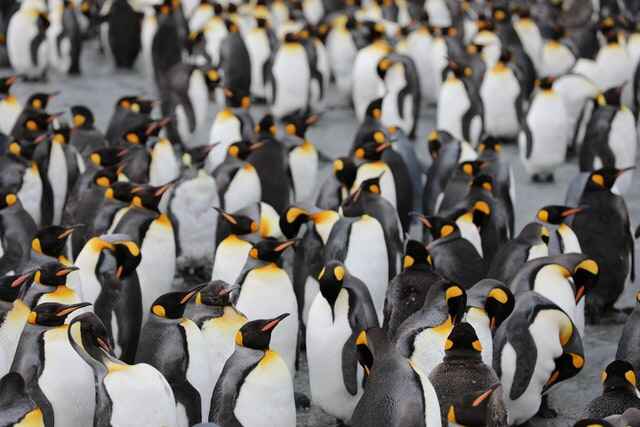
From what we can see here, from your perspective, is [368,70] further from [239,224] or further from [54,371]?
[54,371]

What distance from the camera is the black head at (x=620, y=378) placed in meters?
4.74

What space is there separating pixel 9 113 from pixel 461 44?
15.3 ft

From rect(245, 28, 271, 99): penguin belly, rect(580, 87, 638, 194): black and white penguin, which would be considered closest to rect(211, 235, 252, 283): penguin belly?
rect(580, 87, 638, 194): black and white penguin

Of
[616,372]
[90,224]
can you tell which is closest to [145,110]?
[90,224]

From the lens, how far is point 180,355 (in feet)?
16.9

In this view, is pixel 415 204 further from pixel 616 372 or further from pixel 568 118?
pixel 616 372

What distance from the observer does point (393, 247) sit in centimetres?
691

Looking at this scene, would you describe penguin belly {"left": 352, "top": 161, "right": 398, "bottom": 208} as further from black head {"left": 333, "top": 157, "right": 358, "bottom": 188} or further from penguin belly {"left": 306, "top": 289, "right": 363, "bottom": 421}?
penguin belly {"left": 306, "top": 289, "right": 363, "bottom": 421}

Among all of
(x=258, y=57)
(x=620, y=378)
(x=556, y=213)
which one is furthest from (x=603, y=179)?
(x=258, y=57)

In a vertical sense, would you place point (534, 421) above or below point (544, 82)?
below

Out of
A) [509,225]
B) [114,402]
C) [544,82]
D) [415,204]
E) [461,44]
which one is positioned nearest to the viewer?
[114,402]

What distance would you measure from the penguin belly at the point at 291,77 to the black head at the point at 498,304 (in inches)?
234

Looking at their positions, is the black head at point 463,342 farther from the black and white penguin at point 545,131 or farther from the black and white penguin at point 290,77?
the black and white penguin at point 290,77

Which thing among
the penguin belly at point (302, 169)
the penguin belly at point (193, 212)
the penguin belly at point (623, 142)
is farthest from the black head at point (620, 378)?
the penguin belly at point (302, 169)
